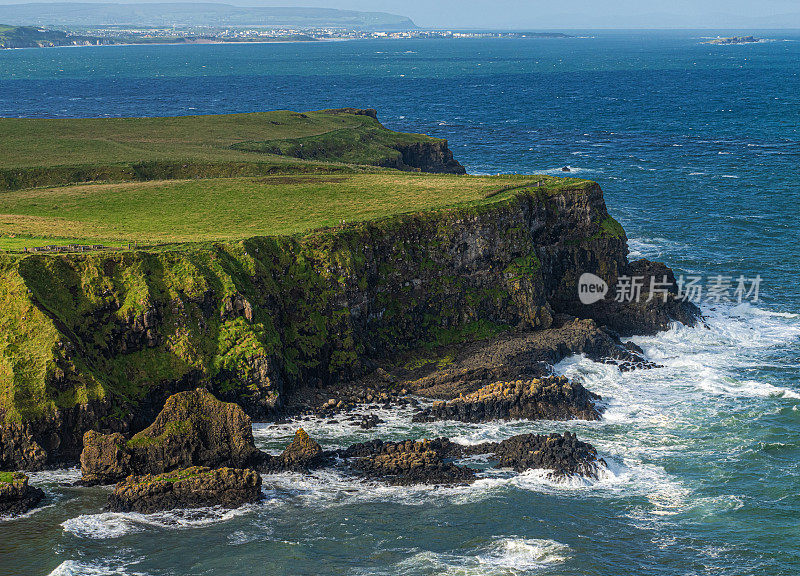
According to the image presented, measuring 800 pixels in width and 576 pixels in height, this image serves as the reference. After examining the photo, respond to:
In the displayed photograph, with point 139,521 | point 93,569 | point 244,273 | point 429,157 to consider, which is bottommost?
point 93,569

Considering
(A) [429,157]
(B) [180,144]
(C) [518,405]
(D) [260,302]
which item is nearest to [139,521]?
(D) [260,302]

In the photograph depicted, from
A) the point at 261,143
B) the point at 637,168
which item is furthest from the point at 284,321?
the point at 637,168

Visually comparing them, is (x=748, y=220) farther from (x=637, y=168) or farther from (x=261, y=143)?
(x=261, y=143)

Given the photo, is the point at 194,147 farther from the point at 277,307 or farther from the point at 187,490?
the point at 187,490

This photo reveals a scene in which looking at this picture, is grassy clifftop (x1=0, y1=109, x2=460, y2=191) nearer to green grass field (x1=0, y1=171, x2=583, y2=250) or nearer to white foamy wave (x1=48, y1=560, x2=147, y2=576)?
green grass field (x1=0, y1=171, x2=583, y2=250)

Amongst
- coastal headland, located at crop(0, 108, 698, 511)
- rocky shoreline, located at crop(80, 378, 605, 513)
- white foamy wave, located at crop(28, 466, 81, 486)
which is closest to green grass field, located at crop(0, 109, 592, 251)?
coastal headland, located at crop(0, 108, 698, 511)

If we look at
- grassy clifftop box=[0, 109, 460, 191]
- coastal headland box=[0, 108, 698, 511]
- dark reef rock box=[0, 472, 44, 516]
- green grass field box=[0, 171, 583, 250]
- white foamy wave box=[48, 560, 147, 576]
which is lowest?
white foamy wave box=[48, 560, 147, 576]
